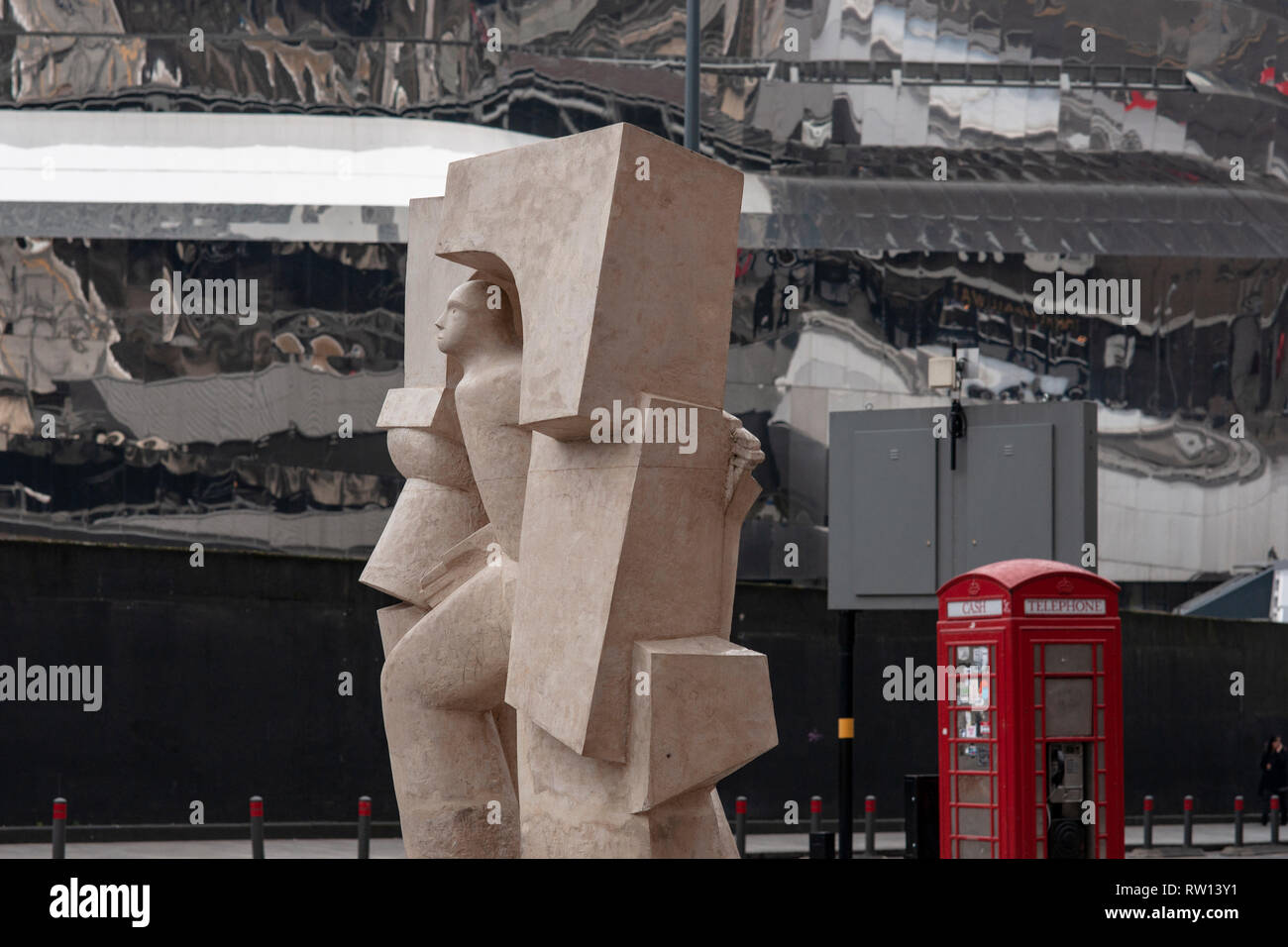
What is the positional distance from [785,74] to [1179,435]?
7.94 metres

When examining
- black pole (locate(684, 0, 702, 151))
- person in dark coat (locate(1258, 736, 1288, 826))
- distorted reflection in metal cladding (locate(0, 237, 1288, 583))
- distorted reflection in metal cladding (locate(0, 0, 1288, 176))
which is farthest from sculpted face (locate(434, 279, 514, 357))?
person in dark coat (locate(1258, 736, 1288, 826))

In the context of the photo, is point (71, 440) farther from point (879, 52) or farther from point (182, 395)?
point (879, 52)

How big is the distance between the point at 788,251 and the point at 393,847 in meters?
10.0

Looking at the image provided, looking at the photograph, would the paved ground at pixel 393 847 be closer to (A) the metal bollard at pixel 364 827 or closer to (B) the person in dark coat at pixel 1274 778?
(B) the person in dark coat at pixel 1274 778

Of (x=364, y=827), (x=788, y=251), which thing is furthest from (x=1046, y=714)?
(x=788, y=251)

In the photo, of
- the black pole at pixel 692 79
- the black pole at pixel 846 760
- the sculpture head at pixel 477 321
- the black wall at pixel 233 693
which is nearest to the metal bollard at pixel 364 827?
the black wall at pixel 233 693

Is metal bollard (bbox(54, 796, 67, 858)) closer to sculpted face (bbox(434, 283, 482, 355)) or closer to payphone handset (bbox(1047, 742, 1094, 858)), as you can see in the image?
sculpted face (bbox(434, 283, 482, 355))

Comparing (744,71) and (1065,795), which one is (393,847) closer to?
(1065,795)

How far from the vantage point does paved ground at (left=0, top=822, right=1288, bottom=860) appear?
1878 centimetres

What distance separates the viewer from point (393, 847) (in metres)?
20.4

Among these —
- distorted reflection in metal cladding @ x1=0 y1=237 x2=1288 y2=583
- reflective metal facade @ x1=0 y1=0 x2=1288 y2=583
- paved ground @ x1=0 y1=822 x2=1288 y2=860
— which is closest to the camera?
paved ground @ x1=0 y1=822 x2=1288 y2=860

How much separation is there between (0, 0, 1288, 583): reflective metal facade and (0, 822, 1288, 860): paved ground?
13.2ft

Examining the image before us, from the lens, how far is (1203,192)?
89.9ft

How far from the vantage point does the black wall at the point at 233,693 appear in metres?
20.1
